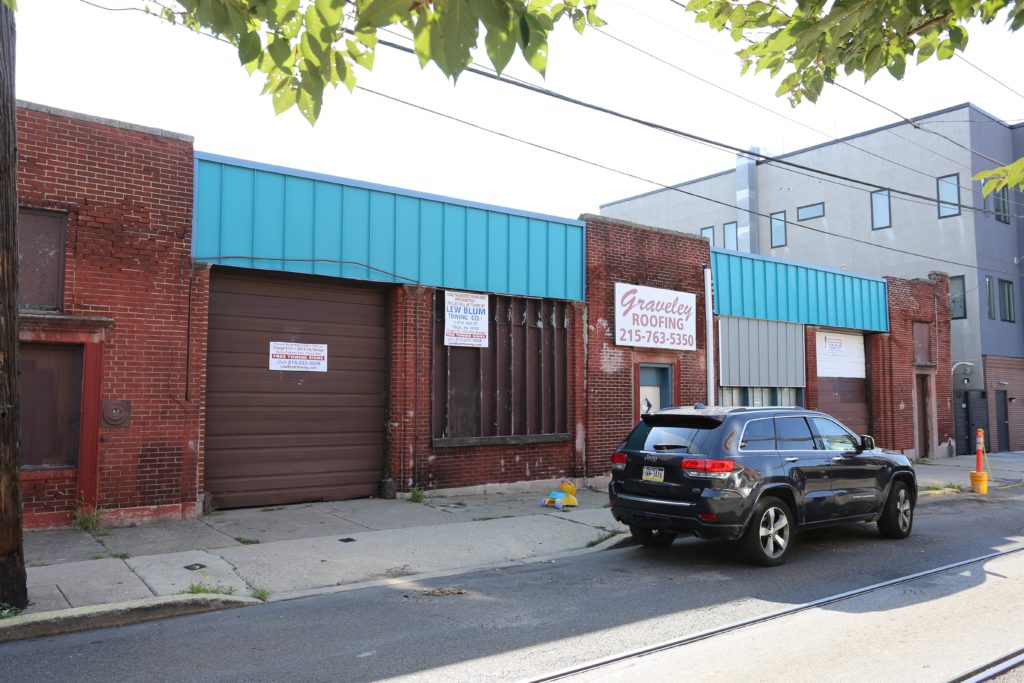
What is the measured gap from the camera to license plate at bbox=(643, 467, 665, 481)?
8.31 metres

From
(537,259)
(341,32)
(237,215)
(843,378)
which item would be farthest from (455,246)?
(843,378)

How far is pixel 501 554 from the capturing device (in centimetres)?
897

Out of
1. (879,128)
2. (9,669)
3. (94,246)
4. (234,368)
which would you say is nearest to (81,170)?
(94,246)

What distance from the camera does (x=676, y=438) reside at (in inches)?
334

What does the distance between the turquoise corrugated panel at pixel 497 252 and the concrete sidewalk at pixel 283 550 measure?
3.83 m

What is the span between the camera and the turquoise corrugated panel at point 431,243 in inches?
498

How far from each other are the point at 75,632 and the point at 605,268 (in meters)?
11.3

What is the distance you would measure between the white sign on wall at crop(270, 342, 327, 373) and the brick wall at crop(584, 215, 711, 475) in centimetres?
532

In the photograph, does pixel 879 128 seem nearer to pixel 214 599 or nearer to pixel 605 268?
pixel 605 268

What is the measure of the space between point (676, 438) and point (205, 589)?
200 inches

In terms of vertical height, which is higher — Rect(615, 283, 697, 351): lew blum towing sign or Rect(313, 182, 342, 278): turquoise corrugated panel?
Rect(313, 182, 342, 278): turquoise corrugated panel

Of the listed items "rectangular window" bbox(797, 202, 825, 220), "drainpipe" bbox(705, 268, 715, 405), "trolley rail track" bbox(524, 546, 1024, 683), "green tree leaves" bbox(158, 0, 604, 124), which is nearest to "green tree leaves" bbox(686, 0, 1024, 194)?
"green tree leaves" bbox(158, 0, 604, 124)

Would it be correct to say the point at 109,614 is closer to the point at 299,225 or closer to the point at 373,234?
the point at 299,225

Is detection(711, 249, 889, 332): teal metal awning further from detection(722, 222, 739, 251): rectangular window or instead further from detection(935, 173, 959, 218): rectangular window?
detection(722, 222, 739, 251): rectangular window
